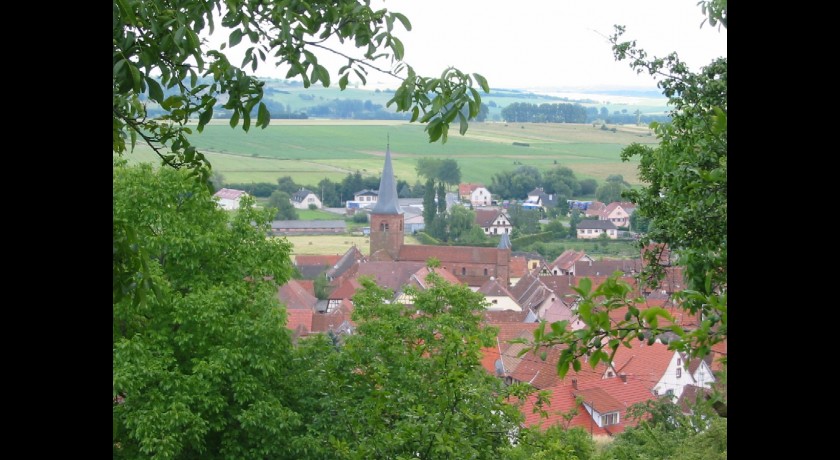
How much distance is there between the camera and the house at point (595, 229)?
444 inches

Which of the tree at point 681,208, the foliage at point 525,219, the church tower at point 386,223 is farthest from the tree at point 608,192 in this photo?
the church tower at point 386,223

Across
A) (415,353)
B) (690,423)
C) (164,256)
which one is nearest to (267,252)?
(164,256)

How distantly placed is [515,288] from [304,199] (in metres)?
4.33

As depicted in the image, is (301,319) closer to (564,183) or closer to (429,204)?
(564,183)

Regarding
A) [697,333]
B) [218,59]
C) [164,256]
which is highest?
[218,59]

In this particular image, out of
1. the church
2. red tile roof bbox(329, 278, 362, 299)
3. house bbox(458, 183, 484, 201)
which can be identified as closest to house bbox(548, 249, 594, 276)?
house bbox(458, 183, 484, 201)

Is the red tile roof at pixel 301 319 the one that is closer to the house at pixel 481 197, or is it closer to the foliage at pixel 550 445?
the foliage at pixel 550 445

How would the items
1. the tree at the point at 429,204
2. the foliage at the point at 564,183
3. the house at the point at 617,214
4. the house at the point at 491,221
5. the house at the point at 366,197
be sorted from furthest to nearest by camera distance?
the house at the point at 366,197 < the house at the point at 491,221 < the tree at the point at 429,204 < the foliage at the point at 564,183 < the house at the point at 617,214

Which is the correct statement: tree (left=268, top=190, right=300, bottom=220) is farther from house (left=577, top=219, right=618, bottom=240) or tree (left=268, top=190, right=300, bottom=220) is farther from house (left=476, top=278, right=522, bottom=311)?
A: house (left=577, top=219, right=618, bottom=240)

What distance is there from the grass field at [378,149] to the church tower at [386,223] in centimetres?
120

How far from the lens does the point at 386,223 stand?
20.9m
